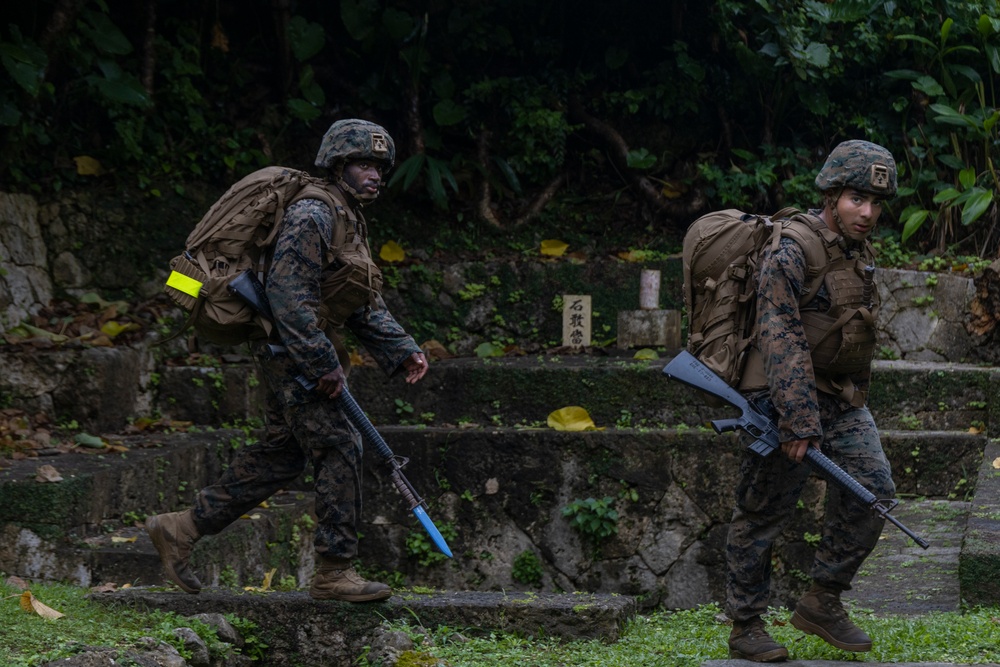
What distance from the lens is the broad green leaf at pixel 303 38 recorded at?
31.3ft

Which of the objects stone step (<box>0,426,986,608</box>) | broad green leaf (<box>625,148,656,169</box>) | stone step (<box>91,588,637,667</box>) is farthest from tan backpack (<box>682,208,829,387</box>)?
broad green leaf (<box>625,148,656,169</box>)

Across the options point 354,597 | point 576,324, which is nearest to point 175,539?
point 354,597

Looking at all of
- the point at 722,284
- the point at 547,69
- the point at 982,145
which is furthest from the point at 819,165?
the point at 722,284

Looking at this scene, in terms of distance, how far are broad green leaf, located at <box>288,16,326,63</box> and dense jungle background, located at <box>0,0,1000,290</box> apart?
0.05 ft

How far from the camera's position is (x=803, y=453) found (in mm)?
3988

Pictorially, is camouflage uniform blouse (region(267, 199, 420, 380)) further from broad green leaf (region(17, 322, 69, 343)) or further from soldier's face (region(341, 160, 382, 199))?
broad green leaf (region(17, 322, 69, 343))

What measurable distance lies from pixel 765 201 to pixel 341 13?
3.79 metres

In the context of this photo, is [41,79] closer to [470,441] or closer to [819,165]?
[470,441]

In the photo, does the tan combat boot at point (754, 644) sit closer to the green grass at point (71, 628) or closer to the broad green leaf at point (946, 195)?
the green grass at point (71, 628)

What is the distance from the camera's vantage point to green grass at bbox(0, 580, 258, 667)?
156 inches

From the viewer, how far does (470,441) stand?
24.4 feet

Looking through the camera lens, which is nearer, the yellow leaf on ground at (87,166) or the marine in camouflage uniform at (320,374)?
the marine in camouflage uniform at (320,374)

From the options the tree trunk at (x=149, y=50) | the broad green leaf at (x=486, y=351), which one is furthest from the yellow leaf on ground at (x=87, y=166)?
the broad green leaf at (x=486, y=351)

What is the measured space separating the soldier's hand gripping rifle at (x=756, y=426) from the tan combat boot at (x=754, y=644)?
1.94 ft
